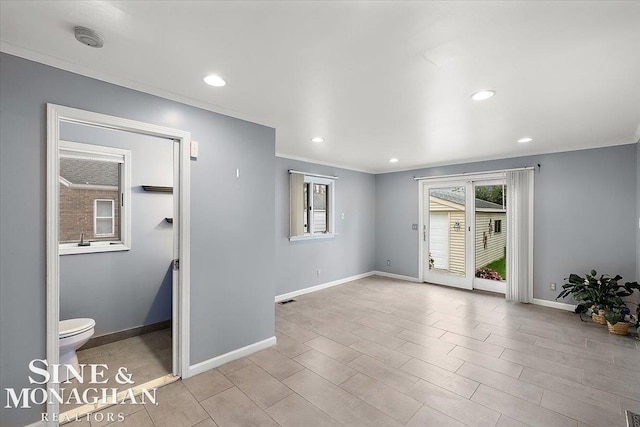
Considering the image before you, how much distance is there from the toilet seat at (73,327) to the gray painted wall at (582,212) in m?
5.84

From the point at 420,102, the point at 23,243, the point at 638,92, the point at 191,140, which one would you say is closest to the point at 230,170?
the point at 191,140

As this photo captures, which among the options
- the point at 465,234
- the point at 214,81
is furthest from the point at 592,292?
the point at 214,81

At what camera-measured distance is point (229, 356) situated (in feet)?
8.84

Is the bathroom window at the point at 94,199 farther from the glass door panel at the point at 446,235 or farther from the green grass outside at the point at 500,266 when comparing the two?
the green grass outside at the point at 500,266

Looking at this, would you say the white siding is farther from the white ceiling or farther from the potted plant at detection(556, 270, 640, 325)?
the white ceiling

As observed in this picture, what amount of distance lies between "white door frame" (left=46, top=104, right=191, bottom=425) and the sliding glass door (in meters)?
4.74

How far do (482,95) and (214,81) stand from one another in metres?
2.14

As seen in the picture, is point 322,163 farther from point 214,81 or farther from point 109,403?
point 109,403

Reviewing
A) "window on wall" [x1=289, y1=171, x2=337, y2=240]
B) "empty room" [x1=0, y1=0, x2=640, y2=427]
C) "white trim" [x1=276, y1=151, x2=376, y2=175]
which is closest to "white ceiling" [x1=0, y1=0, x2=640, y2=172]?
"empty room" [x1=0, y1=0, x2=640, y2=427]

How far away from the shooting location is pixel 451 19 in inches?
55.4

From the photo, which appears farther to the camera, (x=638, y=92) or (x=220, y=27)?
(x=638, y=92)

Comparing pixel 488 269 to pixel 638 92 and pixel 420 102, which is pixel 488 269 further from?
pixel 420 102

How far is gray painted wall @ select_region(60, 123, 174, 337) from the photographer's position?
114 inches

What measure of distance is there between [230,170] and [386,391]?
2.35 m
